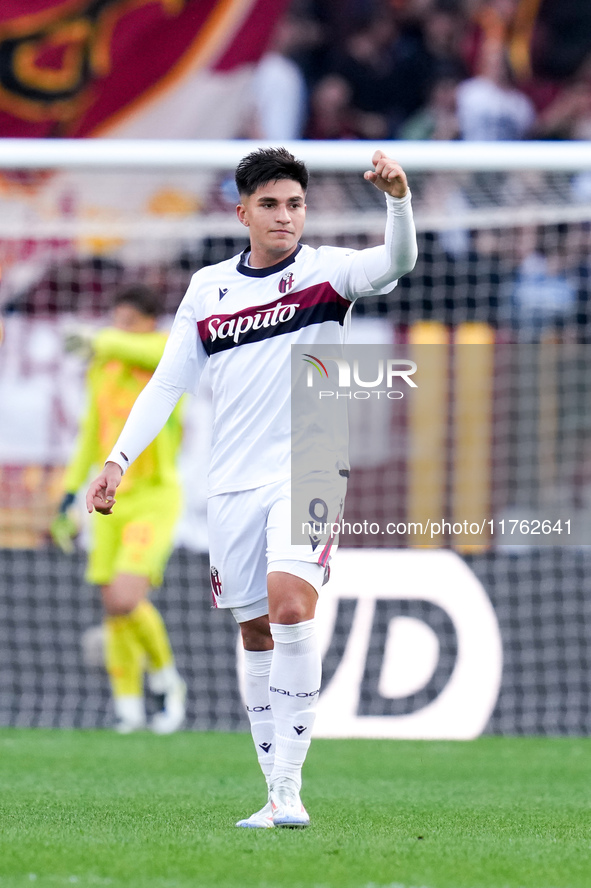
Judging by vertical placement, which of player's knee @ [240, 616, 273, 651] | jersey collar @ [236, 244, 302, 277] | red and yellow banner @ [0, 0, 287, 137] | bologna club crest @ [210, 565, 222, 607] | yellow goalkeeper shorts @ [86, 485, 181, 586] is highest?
red and yellow banner @ [0, 0, 287, 137]

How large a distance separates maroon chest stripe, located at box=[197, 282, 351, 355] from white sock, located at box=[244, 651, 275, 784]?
1.05 metres

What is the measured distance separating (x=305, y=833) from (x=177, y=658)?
208 inches

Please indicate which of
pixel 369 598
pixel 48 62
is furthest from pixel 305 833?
pixel 48 62

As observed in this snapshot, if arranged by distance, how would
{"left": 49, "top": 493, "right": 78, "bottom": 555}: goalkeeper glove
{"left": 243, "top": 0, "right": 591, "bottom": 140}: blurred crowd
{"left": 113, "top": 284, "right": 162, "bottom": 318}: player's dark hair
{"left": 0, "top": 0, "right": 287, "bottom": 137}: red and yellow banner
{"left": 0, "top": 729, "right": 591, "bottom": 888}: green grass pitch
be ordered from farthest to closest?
{"left": 243, "top": 0, "right": 591, "bottom": 140}: blurred crowd
{"left": 0, "top": 0, "right": 287, "bottom": 137}: red and yellow banner
{"left": 113, "top": 284, "right": 162, "bottom": 318}: player's dark hair
{"left": 49, "top": 493, "right": 78, "bottom": 555}: goalkeeper glove
{"left": 0, "top": 729, "right": 591, "bottom": 888}: green grass pitch

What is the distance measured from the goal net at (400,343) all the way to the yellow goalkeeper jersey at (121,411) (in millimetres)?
2030

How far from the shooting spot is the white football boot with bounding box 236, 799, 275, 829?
4.42 metres

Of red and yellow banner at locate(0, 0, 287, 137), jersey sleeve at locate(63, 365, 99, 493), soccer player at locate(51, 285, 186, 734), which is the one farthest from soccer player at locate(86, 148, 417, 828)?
red and yellow banner at locate(0, 0, 287, 137)

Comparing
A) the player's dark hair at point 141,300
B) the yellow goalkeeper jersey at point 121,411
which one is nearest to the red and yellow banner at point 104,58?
the player's dark hair at point 141,300

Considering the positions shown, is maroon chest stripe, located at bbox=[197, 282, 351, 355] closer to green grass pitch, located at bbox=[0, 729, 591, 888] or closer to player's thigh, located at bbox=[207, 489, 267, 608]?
player's thigh, located at bbox=[207, 489, 267, 608]

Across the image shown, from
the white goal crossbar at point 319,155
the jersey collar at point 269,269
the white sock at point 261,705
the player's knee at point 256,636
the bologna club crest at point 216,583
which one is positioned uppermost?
the white goal crossbar at point 319,155

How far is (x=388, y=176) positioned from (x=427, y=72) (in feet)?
33.3

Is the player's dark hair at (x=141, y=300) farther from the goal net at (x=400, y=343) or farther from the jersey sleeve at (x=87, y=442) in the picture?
the goal net at (x=400, y=343)

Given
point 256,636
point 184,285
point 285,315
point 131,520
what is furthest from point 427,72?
point 256,636

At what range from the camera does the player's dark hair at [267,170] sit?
457 centimetres
